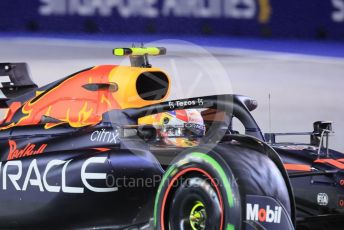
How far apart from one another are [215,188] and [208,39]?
7.48 metres

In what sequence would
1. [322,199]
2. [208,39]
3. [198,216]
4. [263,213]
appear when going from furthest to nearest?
[208,39] → [322,199] → [198,216] → [263,213]

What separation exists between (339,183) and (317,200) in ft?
0.57

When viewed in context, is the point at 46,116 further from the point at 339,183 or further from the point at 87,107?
the point at 339,183

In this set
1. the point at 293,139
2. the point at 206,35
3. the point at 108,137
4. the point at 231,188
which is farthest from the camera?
the point at 206,35

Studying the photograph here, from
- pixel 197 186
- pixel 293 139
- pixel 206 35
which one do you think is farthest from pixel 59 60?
pixel 197 186

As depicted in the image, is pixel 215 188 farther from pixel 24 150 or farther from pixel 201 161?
pixel 24 150

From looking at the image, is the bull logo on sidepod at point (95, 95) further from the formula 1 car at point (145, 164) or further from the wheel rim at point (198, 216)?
the wheel rim at point (198, 216)

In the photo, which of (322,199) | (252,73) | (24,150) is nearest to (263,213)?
(322,199)

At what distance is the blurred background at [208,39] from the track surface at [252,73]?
0.5 inches

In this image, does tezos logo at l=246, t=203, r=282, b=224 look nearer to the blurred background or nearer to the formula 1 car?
the formula 1 car

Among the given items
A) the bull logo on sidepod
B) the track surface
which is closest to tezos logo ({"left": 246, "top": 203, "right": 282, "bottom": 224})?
the bull logo on sidepod

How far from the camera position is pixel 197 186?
13.4 ft

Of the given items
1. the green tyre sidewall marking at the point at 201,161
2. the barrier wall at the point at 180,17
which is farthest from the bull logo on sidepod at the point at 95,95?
the barrier wall at the point at 180,17

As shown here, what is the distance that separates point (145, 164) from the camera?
14.8 ft
